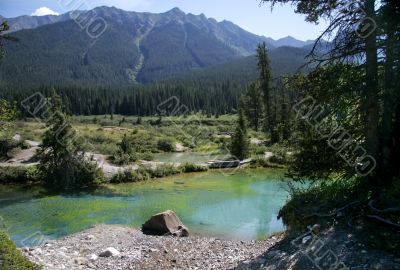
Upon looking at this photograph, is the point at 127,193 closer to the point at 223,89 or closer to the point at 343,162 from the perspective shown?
the point at 343,162

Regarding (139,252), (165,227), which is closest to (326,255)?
(139,252)

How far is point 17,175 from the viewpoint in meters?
35.4

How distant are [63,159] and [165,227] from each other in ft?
57.4

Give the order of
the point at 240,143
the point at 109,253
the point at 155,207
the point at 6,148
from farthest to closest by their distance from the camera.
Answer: the point at 240,143
the point at 6,148
the point at 155,207
the point at 109,253

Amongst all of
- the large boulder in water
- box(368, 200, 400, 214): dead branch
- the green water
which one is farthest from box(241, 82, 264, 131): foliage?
box(368, 200, 400, 214): dead branch

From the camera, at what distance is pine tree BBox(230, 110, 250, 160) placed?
45281 millimetres

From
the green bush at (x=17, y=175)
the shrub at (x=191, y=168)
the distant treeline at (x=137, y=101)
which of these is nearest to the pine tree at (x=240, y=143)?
the shrub at (x=191, y=168)

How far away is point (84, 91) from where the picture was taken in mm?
165500

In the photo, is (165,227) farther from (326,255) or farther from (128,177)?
(128,177)

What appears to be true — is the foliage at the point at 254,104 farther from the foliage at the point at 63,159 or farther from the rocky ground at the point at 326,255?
the rocky ground at the point at 326,255

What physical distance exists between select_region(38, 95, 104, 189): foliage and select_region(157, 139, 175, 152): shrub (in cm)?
2752

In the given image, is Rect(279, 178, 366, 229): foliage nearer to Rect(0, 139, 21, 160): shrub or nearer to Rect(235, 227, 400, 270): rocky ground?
Rect(235, 227, 400, 270): rocky ground

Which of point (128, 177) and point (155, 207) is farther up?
point (155, 207)

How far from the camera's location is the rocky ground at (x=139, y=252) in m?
13.9
